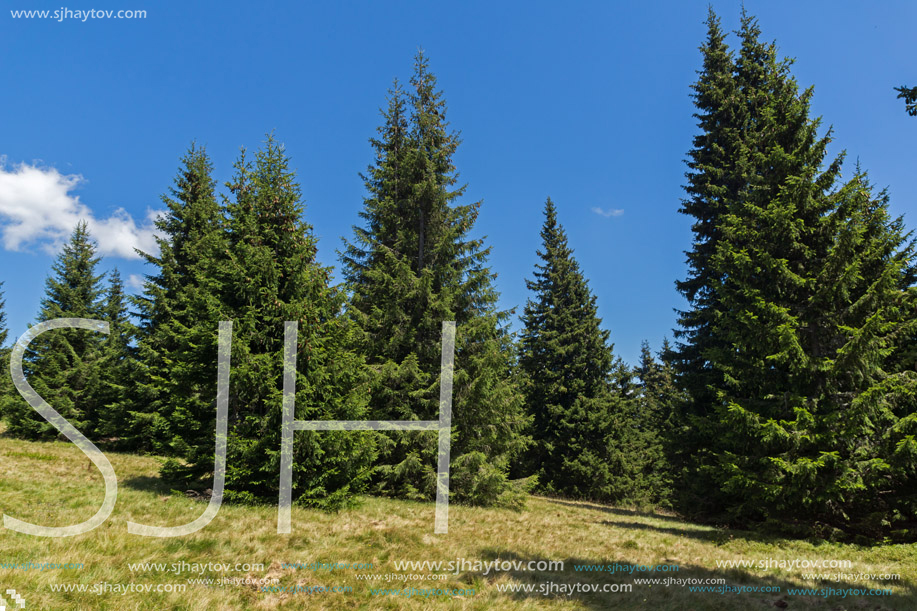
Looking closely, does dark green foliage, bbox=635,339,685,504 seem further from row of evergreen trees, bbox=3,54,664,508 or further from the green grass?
the green grass

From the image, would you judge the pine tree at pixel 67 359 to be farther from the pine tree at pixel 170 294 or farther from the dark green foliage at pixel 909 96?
the dark green foliage at pixel 909 96

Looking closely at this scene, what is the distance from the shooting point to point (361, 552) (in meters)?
7.43

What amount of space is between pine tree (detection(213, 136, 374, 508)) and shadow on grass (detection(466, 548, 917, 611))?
492 centimetres

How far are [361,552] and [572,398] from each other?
24.0 metres

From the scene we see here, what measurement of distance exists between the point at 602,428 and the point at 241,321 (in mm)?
23535

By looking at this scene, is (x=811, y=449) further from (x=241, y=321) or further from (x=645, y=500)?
(x=645, y=500)

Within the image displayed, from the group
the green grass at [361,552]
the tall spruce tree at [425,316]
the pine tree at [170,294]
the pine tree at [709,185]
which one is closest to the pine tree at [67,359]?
the pine tree at [170,294]

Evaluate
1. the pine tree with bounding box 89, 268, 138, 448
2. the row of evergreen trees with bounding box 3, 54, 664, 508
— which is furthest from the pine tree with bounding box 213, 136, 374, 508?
the pine tree with bounding box 89, 268, 138, 448

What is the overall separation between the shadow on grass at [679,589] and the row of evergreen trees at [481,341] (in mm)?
4686

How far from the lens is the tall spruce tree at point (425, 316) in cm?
1531

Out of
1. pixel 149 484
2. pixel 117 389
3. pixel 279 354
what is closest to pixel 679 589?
pixel 279 354

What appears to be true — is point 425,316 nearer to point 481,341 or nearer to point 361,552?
point 481,341

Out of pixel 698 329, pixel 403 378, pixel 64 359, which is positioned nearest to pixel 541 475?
pixel 698 329

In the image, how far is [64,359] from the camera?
2478 cm
